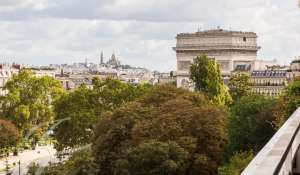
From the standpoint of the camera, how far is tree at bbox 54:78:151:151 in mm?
56844

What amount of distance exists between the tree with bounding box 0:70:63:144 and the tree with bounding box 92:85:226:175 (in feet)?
126

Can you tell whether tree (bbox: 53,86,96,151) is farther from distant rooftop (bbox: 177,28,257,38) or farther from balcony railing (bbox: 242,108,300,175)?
distant rooftop (bbox: 177,28,257,38)

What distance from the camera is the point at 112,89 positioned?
6153 cm

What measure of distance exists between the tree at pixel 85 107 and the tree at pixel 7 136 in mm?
7634

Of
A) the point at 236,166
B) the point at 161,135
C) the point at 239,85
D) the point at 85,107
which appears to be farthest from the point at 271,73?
the point at 236,166

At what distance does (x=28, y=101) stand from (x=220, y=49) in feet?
127

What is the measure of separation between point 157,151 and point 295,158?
59.7 feet

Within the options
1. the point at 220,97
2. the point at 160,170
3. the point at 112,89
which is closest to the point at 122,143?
the point at 160,170

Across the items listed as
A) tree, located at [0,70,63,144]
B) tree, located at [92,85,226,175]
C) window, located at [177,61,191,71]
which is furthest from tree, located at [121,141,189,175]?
window, located at [177,61,191,71]

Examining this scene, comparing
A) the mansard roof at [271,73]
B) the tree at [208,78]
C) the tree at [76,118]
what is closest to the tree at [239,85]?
the tree at [208,78]

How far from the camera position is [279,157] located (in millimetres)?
8711

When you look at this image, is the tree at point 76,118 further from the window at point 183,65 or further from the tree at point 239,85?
the window at point 183,65

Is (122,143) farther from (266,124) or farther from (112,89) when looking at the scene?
(112,89)

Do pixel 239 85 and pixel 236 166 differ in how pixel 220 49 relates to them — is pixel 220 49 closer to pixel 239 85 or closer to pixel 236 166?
pixel 239 85
